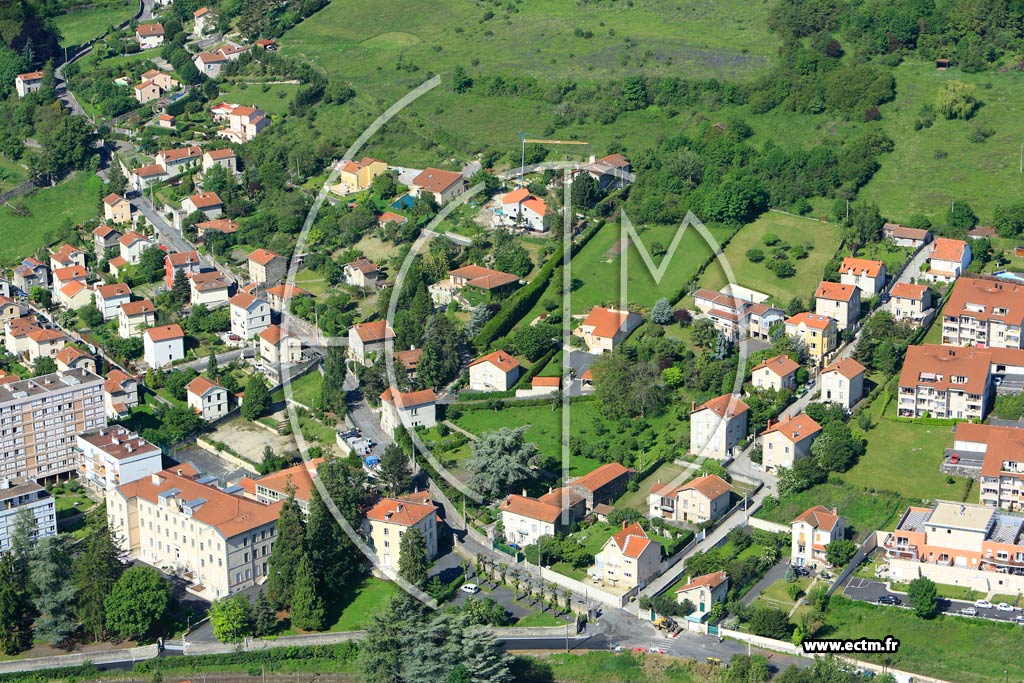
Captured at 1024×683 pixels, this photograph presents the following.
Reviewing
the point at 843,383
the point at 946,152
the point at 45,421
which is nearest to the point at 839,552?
the point at 843,383

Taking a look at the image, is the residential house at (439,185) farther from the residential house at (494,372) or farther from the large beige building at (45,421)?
the large beige building at (45,421)

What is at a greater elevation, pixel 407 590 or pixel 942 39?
pixel 942 39

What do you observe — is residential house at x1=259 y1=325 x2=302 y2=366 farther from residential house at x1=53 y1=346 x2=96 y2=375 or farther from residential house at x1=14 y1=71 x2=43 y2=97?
residential house at x1=14 y1=71 x2=43 y2=97

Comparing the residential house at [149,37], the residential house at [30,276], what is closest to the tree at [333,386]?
the residential house at [30,276]

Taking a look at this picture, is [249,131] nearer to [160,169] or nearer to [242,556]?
[160,169]

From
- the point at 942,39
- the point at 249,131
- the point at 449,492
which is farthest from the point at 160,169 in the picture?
the point at 942,39

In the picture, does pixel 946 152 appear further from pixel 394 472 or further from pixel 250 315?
pixel 394 472
